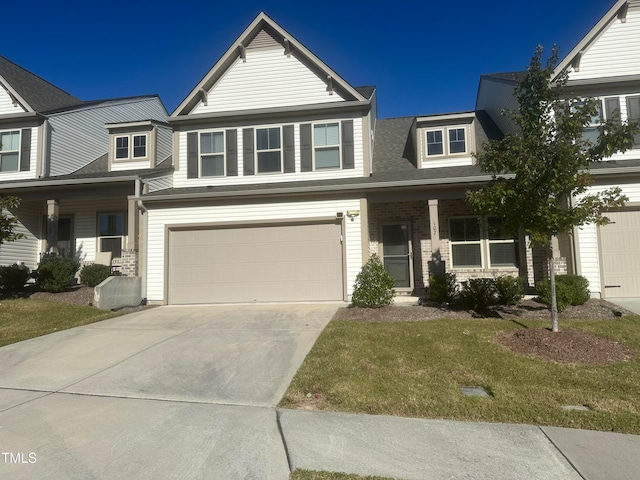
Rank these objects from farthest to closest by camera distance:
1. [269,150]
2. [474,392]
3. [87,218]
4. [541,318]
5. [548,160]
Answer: [87,218] → [269,150] → [541,318] → [548,160] → [474,392]

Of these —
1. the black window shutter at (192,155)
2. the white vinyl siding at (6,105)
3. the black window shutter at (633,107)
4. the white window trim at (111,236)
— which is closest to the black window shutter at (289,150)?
the black window shutter at (192,155)

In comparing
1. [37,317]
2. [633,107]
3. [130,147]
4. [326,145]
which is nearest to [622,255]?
[633,107]

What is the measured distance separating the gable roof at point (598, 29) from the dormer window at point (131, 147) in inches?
543

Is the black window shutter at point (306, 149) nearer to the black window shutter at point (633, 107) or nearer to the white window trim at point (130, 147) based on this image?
the white window trim at point (130, 147)

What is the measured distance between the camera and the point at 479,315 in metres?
9.20

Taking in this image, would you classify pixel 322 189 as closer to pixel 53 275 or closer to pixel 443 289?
pixel 443 289

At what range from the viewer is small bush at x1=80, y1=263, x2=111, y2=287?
40.9 ft

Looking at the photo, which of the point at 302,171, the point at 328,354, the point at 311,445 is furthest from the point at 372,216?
the point at 311,445

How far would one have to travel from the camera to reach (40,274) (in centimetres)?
1207

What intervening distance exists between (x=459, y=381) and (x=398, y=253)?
7915mm

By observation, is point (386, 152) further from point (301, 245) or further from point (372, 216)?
point (301, 245)

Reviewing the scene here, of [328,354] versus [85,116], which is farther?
[85,116]

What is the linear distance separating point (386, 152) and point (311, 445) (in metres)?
12.4

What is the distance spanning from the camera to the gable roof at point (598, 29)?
12.2m
